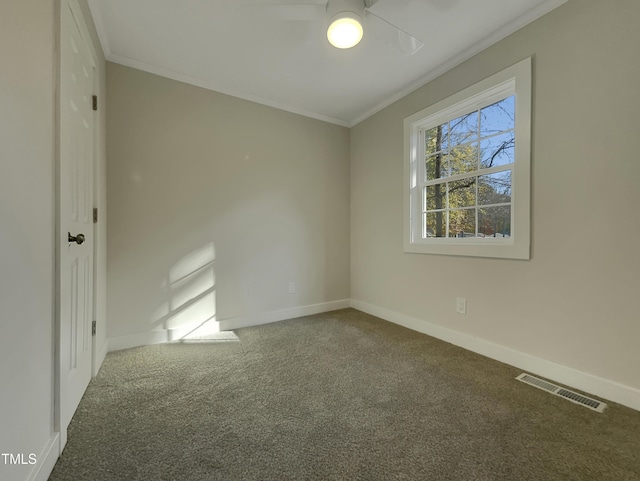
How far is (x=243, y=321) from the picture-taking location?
2.88 metres

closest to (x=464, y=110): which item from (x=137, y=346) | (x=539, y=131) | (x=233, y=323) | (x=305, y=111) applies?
(x=539, y=131)

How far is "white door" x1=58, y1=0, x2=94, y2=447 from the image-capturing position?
126 cm

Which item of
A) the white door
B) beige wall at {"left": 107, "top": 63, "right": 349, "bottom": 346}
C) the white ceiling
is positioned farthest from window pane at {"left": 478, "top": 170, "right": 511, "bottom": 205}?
the white door

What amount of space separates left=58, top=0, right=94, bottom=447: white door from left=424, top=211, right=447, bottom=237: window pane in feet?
8.82

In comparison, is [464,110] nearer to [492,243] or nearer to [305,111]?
[492,243]

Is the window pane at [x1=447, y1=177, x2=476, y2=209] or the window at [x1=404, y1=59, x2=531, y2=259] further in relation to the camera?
the window pane at [x1=447, y1=177, x2=476, y2=209]

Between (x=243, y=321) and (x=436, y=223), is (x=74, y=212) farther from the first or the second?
(x=436, y=223)

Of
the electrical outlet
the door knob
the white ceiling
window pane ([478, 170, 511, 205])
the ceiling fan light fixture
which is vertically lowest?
the electrical outlet

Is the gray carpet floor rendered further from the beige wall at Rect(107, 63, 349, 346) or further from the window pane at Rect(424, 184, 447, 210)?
the window pane at Rect(424, 184, 447, 210)

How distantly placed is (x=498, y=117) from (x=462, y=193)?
64cm

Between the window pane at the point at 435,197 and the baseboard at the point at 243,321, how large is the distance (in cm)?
163

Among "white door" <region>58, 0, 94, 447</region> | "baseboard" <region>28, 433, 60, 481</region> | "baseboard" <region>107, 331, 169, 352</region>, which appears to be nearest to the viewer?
"baseboard" <region>28, 433, 60, 481</region>

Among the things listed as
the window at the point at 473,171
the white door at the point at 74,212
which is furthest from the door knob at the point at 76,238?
the window at the point at 473,171

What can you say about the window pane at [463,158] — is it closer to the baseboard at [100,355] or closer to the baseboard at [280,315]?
the baseboard at [280,315]
